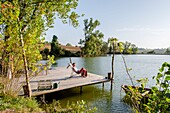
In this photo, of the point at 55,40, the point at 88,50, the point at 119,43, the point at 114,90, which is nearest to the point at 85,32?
the point at 88,50

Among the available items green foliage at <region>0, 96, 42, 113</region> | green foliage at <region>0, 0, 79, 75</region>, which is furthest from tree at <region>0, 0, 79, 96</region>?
green foliage at <region>0, 96, 42, 113</region>

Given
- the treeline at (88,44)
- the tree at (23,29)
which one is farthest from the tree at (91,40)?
the tree at (23,29)

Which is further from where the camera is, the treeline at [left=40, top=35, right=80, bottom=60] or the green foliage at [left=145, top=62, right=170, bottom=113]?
the treeline at [left=40, top=35, right=80, bottom=60]

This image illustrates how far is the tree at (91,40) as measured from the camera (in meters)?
60.2

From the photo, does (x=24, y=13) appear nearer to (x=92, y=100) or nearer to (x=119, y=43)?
(x=119, y=43)

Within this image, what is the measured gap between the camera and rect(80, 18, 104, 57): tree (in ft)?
198

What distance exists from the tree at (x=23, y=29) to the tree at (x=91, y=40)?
171ft

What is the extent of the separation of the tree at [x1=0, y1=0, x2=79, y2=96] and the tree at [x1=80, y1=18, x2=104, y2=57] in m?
52.2

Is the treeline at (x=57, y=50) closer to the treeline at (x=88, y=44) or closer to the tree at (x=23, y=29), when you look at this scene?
the treeline at (x=88, y=44)

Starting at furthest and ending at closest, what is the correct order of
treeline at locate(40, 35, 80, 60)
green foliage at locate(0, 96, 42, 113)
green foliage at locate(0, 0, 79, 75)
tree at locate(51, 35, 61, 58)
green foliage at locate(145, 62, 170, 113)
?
tree at locate(51, 35, 61, 58)
treeline at locate(40, 35, 80, 60)
green foliage at locate(0, 0, 79, 75)
green foliage at locate(0, 96, 42, 113)
green foliage at locate(145, 62, 170, 113)

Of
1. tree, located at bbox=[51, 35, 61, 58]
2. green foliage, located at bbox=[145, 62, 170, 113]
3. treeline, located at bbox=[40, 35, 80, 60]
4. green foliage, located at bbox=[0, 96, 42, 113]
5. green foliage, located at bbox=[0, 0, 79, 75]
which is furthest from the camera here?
tree, located at bbox=[51, 35, 61, 58]

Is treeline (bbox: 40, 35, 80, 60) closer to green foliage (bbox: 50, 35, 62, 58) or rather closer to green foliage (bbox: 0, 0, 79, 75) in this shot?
green foliage (bbox: 50, 35, 62, 58)

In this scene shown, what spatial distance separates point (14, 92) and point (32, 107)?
150cm

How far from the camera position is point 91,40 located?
60.3 m
